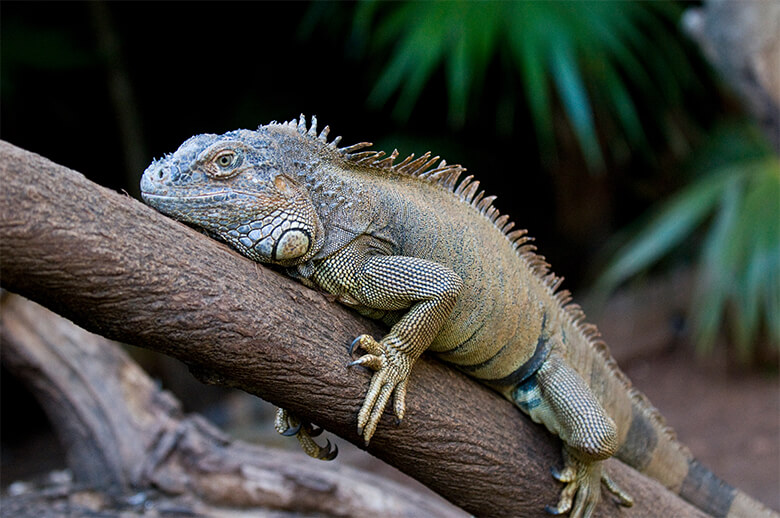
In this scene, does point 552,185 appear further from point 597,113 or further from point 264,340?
point 264,340

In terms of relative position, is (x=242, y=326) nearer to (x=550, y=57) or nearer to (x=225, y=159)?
(x=225, y=159)

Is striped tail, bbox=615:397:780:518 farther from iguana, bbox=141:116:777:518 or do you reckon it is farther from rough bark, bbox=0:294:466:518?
rough bark, bbox=0:294:466:518

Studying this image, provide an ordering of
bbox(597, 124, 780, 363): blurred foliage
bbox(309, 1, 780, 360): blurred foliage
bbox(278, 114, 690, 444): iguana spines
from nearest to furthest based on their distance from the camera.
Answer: bbox(278, 114, 690, 444): iguana spines
bbox(597, 124, 780, 363): blurred foliage
bbox(309, 1, 780, 360): blurred foliage

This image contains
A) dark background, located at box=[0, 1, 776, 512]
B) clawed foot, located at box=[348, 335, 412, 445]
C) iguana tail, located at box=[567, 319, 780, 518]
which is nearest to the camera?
clawed foot, located at box=[348, 335, 412, 445]

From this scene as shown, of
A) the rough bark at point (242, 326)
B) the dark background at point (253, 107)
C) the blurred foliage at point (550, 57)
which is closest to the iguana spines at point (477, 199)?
the rough bark at point (242, 326)

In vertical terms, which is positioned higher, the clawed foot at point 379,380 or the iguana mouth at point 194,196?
the iguana mouth at point 194,196

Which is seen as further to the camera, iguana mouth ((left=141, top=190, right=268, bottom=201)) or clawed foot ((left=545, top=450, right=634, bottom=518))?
clawed foot ((left=545, top=450, right=634, bottom=518))

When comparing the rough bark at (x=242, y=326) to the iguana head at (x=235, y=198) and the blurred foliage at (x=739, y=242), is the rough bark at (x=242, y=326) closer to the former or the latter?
the iguana head at (x=235, y=198)

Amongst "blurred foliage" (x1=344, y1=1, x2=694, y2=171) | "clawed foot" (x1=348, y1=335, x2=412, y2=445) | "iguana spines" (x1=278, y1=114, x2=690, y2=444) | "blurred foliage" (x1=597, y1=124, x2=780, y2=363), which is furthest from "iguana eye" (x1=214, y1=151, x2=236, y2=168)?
"blurred foliage" (x1=597, y1=124, x2=780, y2=363)
